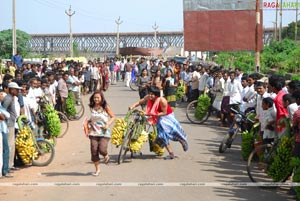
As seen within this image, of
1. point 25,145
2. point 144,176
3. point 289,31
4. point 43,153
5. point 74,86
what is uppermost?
point 289,31

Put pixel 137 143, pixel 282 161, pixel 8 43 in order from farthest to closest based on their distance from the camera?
pixel 8 43, pixel 137 143, pixel 282 161

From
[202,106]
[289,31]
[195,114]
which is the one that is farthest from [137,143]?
[289,31]

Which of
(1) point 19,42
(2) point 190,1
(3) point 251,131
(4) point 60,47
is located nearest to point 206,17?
(2) point 190,1

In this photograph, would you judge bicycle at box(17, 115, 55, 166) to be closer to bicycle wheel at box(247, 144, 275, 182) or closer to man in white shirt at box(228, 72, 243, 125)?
bicycle wheel at box(247, 144, 275, 182)

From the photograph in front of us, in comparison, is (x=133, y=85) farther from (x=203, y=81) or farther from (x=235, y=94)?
(x=235, y=94)

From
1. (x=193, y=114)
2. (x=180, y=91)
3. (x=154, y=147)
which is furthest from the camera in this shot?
(x=180, y=91)

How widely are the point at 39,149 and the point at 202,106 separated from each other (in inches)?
313

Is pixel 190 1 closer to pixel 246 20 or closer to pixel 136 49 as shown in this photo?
pixel 246 20

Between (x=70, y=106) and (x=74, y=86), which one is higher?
(x=74, y=86)

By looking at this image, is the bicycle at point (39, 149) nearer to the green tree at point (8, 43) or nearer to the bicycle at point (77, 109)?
the bicycle at point (77, 109)

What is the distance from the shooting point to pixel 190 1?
33188mm

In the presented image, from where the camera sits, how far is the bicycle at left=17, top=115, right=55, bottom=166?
37.6ft

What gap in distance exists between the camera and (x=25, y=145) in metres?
11.3

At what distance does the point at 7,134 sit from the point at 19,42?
80.2 m
